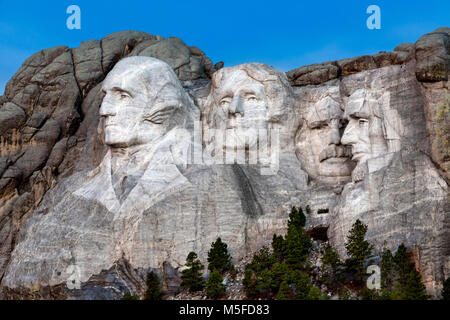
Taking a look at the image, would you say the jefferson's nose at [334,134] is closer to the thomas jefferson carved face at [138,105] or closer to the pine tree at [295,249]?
the pine tree at [295,249]

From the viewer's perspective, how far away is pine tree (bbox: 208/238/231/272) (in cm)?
2286

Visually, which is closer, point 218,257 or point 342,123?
point 218,257

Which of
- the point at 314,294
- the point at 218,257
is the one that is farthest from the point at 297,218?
the point at 314,294

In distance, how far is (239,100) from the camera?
1032 inches

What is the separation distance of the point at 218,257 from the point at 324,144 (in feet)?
16.9

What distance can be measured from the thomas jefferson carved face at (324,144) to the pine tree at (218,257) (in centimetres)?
410

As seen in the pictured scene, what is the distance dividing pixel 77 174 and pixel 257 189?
5.51m

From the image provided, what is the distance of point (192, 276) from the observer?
72.9 ft

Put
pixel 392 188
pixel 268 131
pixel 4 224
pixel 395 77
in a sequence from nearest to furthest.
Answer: pixel 392 188 → pixel 395 77 → pixel 268 131 → pixel 4 224

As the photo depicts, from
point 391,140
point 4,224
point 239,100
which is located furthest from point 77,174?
point 391,140

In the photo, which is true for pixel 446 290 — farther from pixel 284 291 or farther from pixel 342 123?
pixel 342 123

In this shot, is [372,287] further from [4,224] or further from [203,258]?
[4,224]
